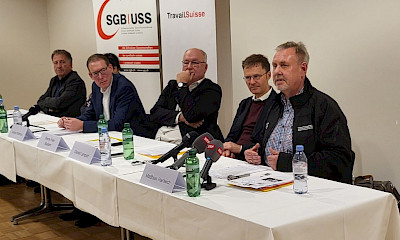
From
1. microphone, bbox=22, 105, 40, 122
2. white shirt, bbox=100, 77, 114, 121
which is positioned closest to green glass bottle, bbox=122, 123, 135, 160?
white shirt, bbox=100, 77, 114, 121

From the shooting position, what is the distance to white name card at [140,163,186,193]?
90.8 inches

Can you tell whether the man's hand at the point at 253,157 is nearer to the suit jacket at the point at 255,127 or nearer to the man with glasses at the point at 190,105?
the suit jacket at the point at 255,127

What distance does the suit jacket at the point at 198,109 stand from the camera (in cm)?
382

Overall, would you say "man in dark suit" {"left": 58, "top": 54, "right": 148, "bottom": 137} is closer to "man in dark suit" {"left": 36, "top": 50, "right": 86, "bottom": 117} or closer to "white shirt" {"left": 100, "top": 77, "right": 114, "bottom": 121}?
"white shirt" {"left": 100, "top": 77, "right": 114, "bottom": 121}

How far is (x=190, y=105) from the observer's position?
12.6ft

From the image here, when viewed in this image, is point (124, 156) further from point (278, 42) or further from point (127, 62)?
point (127, 62)

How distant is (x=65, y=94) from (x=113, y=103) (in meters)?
1.59

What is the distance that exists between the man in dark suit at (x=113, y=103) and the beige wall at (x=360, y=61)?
144cm

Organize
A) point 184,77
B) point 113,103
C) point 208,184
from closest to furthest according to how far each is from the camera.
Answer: point 208,184, point 184,77, point 113,103

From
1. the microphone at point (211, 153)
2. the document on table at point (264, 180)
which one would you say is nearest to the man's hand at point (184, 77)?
the document on table at point (264, 180)

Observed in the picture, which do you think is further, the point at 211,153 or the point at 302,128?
the point at 302,128

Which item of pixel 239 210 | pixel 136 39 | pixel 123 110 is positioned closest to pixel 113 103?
pixel 123 110

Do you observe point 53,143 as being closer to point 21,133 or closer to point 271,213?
point 21,133

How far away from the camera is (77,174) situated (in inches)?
118
